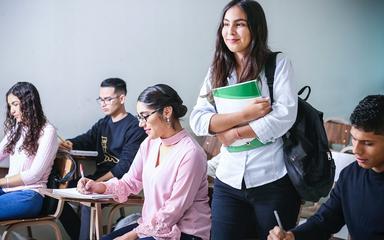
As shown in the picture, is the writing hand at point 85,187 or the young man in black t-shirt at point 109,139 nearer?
the writing hand at point 85,187

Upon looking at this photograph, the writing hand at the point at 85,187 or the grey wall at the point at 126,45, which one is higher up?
the grey wall at the point at 126,45

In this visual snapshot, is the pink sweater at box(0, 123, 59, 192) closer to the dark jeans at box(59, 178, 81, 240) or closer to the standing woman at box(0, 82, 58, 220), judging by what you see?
the standing woman at box(0, 82, 58, 220)

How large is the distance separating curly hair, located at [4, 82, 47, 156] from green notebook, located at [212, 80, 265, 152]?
1706 mm

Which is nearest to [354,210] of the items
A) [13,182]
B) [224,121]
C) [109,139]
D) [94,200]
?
[224,121]

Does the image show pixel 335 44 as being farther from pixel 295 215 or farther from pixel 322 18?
pixel 295 215

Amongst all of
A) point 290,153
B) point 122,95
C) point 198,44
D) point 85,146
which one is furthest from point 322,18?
point 290,153

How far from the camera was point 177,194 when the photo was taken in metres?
2.07

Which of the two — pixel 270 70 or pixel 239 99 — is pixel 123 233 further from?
pixel 270 70

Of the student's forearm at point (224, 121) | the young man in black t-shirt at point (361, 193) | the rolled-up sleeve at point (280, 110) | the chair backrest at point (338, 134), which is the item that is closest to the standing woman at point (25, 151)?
the student's forearm at point (224, 121)

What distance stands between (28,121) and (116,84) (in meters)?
0.68

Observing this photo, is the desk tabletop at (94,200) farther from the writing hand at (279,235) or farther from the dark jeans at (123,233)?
the writing hand at (279,235)

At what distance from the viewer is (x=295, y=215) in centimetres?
166

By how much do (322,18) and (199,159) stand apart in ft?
9.52

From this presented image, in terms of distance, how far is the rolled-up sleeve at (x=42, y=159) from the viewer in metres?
2.99
